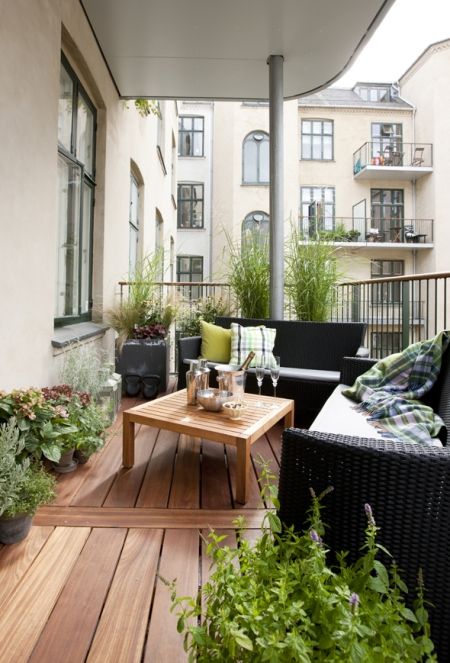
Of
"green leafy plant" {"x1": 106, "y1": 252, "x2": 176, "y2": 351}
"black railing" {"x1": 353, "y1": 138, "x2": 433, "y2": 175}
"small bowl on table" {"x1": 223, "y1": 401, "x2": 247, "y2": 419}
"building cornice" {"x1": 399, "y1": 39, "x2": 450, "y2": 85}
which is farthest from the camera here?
"black railing" {"x1": 353, "y1": 138, "x2": 433, "y2": 175}

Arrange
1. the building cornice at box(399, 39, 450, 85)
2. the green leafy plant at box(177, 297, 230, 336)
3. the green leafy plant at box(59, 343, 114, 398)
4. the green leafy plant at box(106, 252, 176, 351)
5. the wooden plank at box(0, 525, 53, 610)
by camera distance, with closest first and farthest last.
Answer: the wooden plank at box(0, 525, 53, 610), the green leafy plant at box(59, 343, 114, 398), the green leafy plant at box(106, 252, 176, 351), the green leafy plant at box(177, 297, 230, 336), the building cornice at box(399, 39, 450, 85)

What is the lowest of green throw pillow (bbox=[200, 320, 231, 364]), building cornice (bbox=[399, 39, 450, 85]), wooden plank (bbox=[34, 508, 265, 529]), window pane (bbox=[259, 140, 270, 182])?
wooden plank (bbox=[34, 508, 265, 529])

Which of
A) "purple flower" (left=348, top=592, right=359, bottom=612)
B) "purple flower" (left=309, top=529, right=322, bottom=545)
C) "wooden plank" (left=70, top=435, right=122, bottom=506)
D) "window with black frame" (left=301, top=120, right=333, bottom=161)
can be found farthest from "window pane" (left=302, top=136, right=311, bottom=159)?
"purple flower" (left=348, top=592, right=359, bottom=612)

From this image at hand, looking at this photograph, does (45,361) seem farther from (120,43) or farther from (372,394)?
(120,43)

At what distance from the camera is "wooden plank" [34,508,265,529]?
1.71 metres

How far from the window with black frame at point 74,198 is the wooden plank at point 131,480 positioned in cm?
129

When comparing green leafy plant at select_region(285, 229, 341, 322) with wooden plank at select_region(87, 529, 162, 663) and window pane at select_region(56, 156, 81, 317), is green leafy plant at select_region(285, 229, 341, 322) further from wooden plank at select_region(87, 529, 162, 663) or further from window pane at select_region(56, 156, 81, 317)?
wooden plank at select_region(87, 529, 162, 663)

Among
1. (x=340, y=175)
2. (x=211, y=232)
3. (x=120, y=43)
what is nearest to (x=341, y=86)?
(x=340, y=175)

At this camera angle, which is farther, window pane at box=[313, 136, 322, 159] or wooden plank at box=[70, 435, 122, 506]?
window pane at box=[313, 136, 322, 159]

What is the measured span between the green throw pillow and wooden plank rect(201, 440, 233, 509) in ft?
3.10

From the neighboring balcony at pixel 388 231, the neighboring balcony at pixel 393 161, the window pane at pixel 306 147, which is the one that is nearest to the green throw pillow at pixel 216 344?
the neighboring balcony at pixel 388 231

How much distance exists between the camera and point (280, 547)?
92 centimetres

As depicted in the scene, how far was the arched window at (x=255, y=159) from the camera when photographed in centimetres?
1298

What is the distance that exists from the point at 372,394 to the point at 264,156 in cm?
1213
